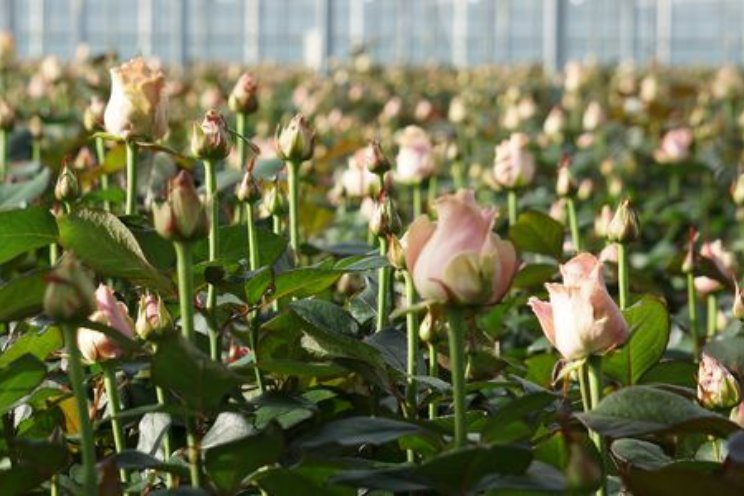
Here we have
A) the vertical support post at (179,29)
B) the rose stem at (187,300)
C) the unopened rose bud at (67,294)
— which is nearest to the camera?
the unopened rose bud at (67,294)

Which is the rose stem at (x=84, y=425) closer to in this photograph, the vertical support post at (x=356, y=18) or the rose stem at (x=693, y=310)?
the rose stem at (x=693, y=310)

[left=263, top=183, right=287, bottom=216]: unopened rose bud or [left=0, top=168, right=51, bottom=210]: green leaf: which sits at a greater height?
[left=263, top=183, right=287, bottom=216]: unopened rose bud

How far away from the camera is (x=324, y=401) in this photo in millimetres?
1034

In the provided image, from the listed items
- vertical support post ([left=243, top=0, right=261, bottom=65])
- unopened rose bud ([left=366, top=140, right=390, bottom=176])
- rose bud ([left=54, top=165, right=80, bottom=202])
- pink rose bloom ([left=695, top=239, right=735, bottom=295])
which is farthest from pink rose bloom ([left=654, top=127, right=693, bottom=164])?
vertical support post ([left=243, top=0, right=261, bottom=65])

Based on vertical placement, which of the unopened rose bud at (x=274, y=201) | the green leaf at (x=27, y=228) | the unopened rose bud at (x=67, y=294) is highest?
the unopened rose bud at (x=67, y=294)

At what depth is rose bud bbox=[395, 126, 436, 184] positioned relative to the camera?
182 cm

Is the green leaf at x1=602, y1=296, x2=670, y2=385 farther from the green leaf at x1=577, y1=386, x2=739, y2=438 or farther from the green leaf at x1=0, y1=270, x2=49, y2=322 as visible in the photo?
the green leaf at x1=0, y1=270, x2=49, y2=322

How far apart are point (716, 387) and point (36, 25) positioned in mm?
21593

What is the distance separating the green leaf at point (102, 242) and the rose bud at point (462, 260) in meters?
0.25

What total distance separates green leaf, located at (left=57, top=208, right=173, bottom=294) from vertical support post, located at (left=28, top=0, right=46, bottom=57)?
20.4m

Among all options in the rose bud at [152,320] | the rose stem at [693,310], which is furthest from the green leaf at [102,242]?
the rose stem at [693,310]

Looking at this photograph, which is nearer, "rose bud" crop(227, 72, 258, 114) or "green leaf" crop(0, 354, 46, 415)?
"green leaf" crop(0, 354, 46, 415)

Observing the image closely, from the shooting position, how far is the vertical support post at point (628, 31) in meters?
21.3

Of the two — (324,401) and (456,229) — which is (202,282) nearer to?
(324,401)
